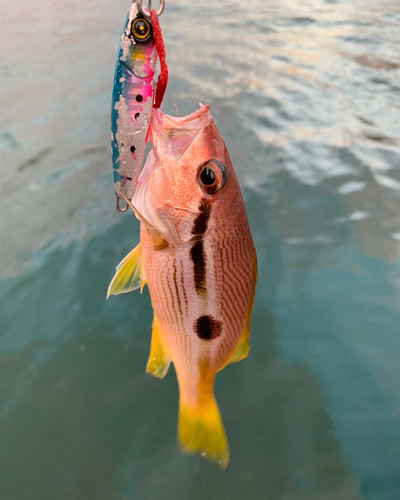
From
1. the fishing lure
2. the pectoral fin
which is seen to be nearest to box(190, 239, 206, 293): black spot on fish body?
the pectoral fin

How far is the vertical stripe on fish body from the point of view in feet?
4.79

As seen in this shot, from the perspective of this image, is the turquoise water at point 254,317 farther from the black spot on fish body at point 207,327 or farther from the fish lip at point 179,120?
the fish lip at point 179,120

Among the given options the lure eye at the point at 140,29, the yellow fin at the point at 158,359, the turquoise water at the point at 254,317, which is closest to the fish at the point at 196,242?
the yellow fin at the point at 158,359

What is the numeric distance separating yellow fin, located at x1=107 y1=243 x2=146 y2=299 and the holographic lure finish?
18.6 inches

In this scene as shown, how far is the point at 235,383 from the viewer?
96.1 inches

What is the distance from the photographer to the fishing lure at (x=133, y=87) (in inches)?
46.6

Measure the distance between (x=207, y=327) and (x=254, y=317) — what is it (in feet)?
4.23

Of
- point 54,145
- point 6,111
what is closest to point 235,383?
point 54,145

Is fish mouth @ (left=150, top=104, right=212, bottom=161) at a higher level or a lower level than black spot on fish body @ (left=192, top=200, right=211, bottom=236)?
higher

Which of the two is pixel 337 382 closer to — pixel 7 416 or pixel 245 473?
pixel 245 473

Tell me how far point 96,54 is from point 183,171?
6773 mm

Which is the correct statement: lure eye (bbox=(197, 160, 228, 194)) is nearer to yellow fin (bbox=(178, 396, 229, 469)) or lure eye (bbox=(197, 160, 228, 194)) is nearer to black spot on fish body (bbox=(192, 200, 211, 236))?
black spot on fish body (bbox=(192, 200, 211, 236))

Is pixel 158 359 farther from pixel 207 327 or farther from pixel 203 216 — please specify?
pixel 203 216

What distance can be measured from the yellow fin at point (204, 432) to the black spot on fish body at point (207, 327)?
1.26ft
